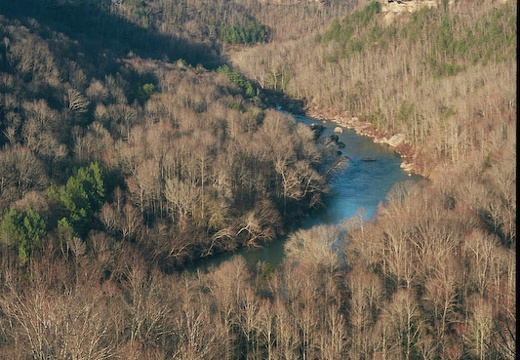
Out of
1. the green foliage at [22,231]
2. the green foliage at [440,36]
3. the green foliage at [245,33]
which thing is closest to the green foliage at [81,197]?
the green foliage at [22,231]

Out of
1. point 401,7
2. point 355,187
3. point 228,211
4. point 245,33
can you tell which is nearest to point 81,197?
point 228,211

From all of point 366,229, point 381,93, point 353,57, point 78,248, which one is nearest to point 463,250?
point 366,229

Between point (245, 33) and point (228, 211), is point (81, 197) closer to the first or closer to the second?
point (228, 211)

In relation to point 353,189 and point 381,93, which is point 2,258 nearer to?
point 353,189

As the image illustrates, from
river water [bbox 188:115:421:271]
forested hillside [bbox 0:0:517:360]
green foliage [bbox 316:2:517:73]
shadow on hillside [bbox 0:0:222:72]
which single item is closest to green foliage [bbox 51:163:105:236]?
forested hillside [bbox 0:0:517:360]

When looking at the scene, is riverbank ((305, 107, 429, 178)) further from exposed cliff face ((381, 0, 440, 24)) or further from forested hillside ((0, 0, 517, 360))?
exposed cliff face ((381, 0, 440, 24))

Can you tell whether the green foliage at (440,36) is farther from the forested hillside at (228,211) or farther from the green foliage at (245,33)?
the green foliage at (245,33)
